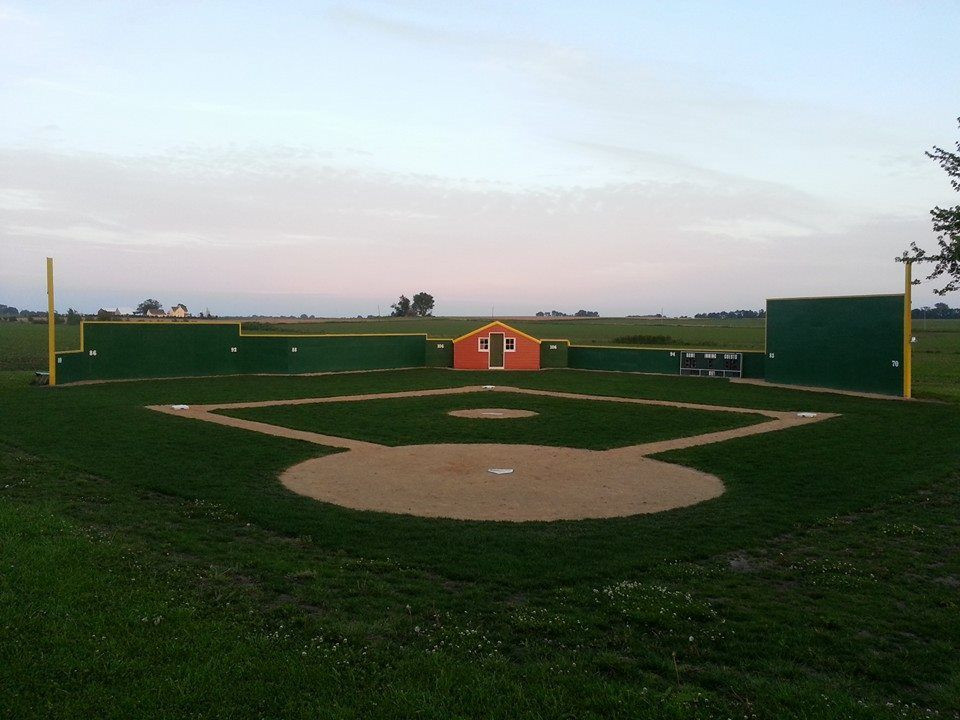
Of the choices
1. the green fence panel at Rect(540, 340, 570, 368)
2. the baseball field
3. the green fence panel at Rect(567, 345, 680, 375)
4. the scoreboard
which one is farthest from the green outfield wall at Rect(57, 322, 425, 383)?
the scoreboard

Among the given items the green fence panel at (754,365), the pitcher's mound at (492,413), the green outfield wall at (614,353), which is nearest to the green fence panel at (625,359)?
the green outfield wall at (614,353)

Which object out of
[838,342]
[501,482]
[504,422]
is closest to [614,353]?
[838,342]

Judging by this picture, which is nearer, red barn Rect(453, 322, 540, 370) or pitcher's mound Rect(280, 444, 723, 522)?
pitcher's mound Rect(280, 444, 723, 522)

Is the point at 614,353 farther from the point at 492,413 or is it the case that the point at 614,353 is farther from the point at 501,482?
the point at 501,482

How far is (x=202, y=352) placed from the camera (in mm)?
32375

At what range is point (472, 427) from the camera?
18719mm

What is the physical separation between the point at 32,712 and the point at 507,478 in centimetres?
872

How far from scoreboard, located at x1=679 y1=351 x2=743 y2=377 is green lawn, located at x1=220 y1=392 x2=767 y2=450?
40.2 feet

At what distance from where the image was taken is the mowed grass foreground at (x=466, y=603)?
496 centimetres

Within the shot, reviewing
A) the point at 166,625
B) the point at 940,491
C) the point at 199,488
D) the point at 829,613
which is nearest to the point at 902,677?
Answer: the point at 829,613

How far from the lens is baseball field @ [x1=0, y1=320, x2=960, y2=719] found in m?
5.04

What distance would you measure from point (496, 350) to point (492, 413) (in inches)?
695

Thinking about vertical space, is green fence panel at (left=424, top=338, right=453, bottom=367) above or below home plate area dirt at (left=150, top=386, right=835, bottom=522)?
above

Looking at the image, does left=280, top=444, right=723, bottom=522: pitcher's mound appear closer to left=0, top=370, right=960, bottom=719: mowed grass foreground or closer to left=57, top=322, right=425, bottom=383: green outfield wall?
left=0, top=370, right=960, bottom=719: mowed grass foreground
